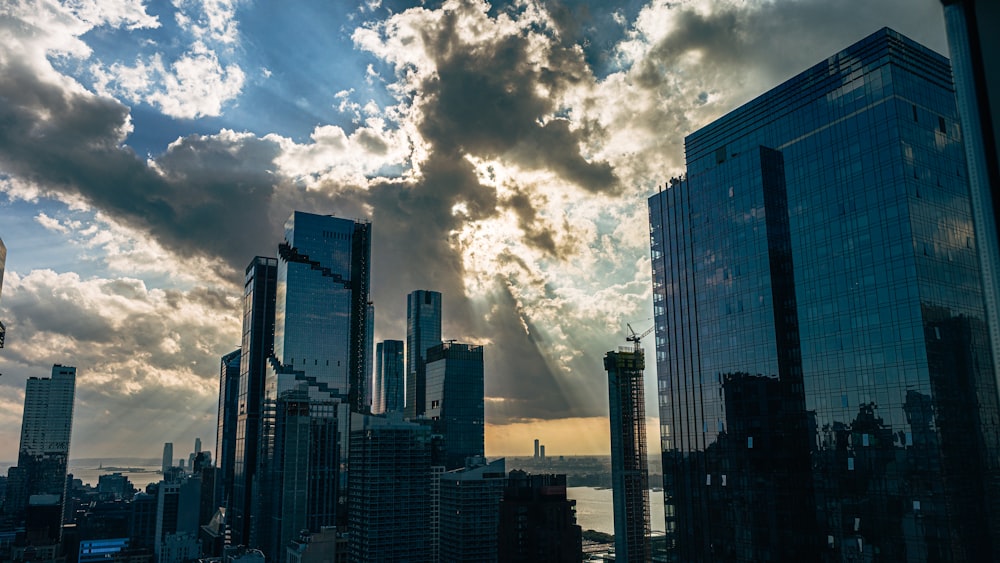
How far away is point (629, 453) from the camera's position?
7101 inches

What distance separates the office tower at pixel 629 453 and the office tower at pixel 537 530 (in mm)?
29245

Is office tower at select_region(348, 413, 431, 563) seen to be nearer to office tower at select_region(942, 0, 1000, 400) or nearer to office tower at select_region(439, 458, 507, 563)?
office tower at select_region(439, 458, 507, 563)

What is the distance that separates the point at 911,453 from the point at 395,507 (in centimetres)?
13175

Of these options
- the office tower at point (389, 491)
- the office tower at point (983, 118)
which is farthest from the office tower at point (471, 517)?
the office tower at point (983, 118)

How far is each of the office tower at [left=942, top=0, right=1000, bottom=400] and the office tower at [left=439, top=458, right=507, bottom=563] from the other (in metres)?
164

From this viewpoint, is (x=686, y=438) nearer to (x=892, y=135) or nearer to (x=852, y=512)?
(x=852, y=512)

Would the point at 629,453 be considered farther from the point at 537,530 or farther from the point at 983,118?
the point at 983,118

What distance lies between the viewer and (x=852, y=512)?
56781 millimetres

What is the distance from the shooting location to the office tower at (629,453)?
174 m

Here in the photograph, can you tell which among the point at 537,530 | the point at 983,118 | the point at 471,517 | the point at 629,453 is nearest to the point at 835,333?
the point at 983,118

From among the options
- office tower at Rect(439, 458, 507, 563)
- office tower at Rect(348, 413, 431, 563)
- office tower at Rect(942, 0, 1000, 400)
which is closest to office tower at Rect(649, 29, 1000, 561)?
office tower at Rect(942, 0, 1000, 400)

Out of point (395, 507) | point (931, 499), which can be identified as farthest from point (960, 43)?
point (395, 507)

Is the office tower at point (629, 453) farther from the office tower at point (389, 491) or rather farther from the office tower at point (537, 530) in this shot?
the office tower at point (389, 491)

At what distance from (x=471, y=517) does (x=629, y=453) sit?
4381 centimetres
